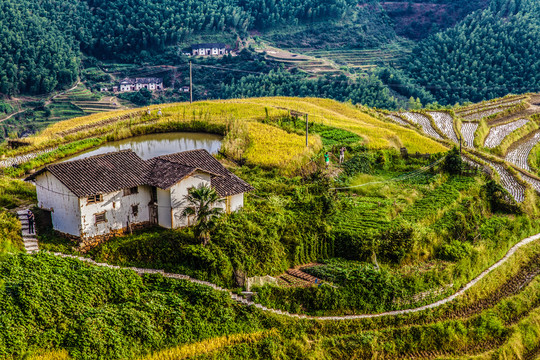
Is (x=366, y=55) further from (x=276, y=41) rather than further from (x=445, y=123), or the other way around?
(x=445, y=123)

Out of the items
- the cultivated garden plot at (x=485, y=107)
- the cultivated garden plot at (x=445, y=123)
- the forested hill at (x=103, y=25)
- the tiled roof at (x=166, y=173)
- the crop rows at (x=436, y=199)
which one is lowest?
the cultivated garden plot at (x=445, y=123)

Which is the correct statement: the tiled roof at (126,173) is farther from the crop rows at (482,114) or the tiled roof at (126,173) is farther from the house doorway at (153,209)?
the crop rows at (482,114)

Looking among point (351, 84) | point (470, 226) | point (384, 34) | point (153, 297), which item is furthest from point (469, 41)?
point (153, 297)

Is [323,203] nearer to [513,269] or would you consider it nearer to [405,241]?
[405,241]

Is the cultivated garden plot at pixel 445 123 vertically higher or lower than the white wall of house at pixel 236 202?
lower

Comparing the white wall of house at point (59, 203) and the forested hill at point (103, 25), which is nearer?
the white wall of house at point (59, 203)

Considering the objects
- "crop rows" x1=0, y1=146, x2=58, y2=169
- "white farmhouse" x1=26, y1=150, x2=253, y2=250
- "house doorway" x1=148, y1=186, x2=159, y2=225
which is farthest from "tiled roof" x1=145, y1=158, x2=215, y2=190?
"crop rows" x1=0, y1=146, x2=58, y2=169

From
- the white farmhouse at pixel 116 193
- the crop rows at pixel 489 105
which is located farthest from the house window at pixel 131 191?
the crop rows at pixel 489 105
